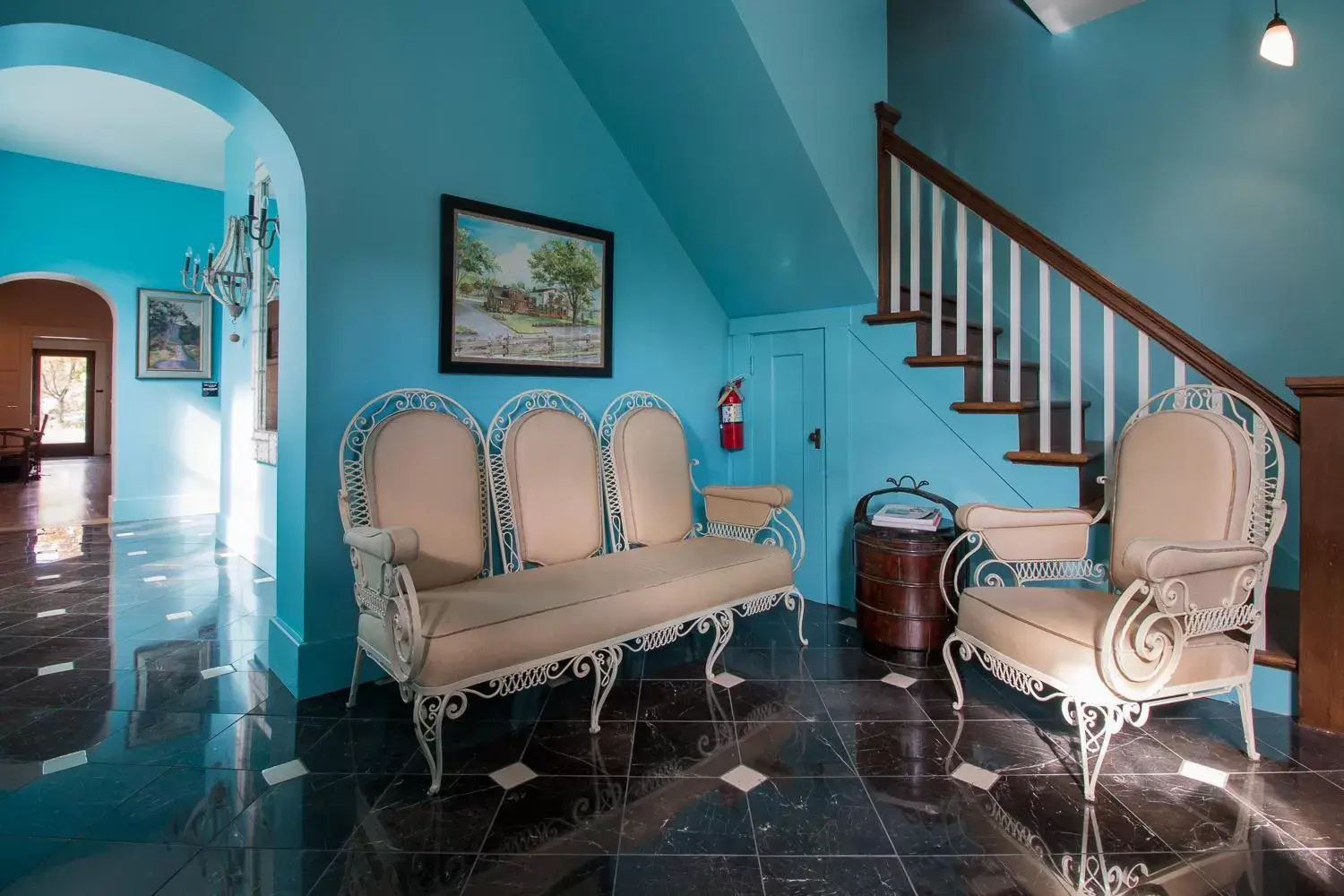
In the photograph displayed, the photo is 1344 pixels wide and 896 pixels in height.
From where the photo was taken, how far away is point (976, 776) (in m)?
2.17

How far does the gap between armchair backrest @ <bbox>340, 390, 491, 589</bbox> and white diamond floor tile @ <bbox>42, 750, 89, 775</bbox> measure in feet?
3.46

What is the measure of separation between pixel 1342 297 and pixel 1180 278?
0.65 meters

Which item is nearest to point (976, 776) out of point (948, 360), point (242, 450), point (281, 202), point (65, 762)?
point (948, 360)

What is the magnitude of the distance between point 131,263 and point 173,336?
0.74m

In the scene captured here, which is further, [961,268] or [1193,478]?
[961,268]

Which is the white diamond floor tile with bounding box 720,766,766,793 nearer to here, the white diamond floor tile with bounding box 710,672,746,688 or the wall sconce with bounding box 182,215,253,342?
the white diamond floor tile with bounding box 710,672,746,688

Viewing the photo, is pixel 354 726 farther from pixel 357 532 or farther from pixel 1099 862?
pixel 1099 862

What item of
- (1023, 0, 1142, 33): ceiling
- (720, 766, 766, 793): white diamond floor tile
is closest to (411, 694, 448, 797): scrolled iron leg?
(720, 766, 766, 793): white diamond floor tile

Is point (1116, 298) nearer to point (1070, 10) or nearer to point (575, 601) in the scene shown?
point (1070, 10)

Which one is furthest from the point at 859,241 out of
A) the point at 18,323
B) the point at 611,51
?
the point at 18,323

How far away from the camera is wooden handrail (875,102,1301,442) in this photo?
102 inches

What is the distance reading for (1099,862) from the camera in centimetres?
176

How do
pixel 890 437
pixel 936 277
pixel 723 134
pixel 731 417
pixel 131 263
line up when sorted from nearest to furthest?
pixel 936 277 → pixel 723 134 → pixel 890 437 → pixel 731 417 → pixel 131 263

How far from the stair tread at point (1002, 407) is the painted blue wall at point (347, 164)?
85.3 inches
